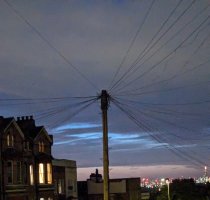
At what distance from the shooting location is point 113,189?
294 feet

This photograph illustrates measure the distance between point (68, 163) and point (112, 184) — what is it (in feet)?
66.0

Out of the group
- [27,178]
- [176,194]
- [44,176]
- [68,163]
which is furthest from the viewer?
[68,163]

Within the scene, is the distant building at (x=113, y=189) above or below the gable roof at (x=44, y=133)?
below

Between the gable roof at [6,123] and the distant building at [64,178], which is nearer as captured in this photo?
the gable roof at [6,123]

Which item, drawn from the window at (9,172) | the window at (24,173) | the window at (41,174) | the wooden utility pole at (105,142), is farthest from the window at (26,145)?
the wooden utility pole at (105,142)

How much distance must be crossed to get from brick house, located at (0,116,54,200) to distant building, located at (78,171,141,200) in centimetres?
2594

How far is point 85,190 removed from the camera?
87500 mm

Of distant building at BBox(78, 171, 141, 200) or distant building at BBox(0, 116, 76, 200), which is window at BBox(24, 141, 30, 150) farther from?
distant building at BBox(78, 171, 141, 200)

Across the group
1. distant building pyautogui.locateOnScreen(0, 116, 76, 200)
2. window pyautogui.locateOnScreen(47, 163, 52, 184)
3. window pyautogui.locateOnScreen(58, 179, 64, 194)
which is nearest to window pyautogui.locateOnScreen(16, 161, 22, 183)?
distant building pyautogui.locateOnScreen(0, 116, 76, 200)

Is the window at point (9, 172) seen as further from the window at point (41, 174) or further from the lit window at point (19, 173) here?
the window at point (41, 174)

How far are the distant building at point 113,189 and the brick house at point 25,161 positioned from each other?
25.9 m

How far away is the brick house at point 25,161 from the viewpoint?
1987 inches

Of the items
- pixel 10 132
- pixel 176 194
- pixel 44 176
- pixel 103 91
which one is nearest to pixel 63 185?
pixel 44 176

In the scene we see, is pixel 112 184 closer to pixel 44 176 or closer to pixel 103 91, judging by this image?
pixel 44 176
